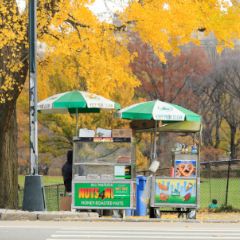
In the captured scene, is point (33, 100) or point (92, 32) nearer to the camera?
point (33, 100)

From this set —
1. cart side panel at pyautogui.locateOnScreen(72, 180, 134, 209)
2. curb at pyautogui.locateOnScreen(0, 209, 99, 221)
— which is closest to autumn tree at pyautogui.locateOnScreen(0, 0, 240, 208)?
cart side panel at pyautogui.locateOnScreen(72, 180, 134, 209)

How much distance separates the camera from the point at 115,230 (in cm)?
1216

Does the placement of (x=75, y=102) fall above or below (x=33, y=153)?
above

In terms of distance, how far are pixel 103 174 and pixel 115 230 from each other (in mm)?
3446

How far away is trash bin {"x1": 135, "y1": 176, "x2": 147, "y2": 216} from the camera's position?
1667 centimetres

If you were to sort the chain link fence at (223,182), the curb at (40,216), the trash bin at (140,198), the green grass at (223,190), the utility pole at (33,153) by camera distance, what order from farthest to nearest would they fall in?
the green grass at (223,190), the chain link fence at (223,182), the trash bin at (140,198), the utility pole at (33,153), the curb at (40,216)

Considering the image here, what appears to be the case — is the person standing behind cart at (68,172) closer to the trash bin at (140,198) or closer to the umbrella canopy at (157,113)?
the trash bin at (140,198)

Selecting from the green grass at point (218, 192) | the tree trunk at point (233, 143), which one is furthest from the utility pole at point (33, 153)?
the tree trunk at point (233, 143)

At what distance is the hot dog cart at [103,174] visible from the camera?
50.3ft

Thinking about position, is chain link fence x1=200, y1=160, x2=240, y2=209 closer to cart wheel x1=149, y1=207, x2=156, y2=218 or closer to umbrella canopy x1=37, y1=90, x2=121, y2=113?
cart wheel x1=149, y1=207, x2=156, y2=218

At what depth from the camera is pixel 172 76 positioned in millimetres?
58906

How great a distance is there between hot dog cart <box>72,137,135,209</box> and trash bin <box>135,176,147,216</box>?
3.90ft

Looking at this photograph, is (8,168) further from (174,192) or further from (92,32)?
(174,192)

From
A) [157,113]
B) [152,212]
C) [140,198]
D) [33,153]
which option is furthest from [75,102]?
[152,212]
